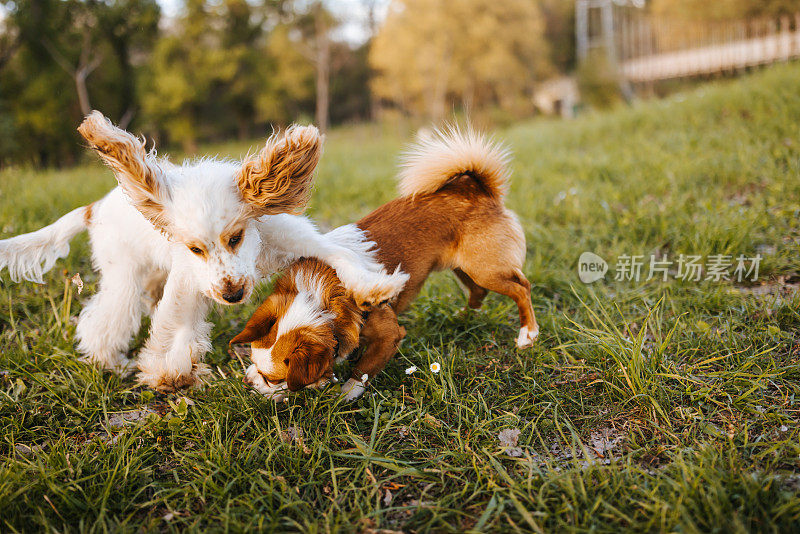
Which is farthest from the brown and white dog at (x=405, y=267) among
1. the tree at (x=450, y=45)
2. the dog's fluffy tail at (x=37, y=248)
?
the tree at (x=450, y=45)

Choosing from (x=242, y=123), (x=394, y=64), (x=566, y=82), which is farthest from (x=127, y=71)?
(x=566, y=82)

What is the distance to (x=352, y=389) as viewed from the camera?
2.37m

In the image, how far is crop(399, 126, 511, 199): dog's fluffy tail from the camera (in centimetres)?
266

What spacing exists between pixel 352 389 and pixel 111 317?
55.7 inches

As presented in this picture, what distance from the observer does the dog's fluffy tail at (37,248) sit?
257 centimetres

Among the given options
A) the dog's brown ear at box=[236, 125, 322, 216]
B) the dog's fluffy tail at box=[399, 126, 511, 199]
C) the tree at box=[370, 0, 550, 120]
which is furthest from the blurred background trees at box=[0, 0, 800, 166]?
the dog's brown ear at box=[236, 125, 322, 216]

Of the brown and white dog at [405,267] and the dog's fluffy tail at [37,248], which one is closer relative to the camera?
the brown and white dog at [405,267]

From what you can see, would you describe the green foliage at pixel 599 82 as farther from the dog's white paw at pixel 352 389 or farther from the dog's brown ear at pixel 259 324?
the dog's brown ear at pixel 259 324

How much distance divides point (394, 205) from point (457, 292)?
0.96 metres

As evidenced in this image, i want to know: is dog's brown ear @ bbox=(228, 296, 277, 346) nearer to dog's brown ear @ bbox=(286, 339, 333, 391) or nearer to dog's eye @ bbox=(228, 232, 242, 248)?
dog's brown ear @ bbox=(286, 339, 333, 391)

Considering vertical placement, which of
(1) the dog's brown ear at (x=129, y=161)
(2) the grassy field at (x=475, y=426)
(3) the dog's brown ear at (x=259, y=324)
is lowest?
(2) the grassy field at (x=475, y=426)

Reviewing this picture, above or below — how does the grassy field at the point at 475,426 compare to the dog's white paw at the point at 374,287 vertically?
below

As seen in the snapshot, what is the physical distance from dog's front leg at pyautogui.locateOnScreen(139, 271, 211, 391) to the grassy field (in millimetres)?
116

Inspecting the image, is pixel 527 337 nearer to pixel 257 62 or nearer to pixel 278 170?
pixel 278 170
